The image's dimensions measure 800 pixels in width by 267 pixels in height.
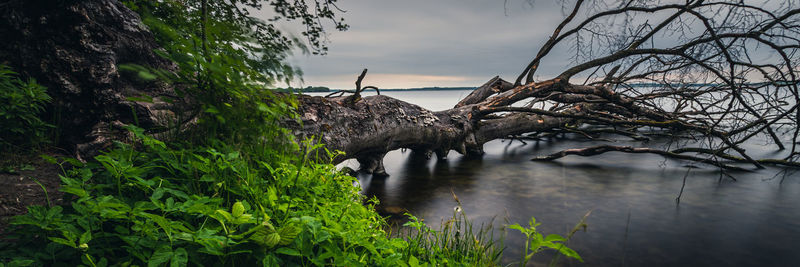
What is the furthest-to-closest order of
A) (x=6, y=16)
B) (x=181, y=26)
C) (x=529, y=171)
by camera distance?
(x=529, y=171) → (x=181, y=26) → (x=6, y=16)

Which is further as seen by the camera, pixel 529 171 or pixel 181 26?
pixel 529 171

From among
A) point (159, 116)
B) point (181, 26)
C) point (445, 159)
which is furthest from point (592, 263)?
point (445, 159)

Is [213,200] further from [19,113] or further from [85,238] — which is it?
[19,113]

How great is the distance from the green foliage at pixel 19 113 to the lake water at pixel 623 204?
328 centimetres

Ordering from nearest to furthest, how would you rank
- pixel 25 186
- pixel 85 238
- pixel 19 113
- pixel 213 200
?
pixel 85 238 < pixel 213 200 < pixel 25 186 < pixel 19 113

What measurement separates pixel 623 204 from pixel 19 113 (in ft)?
20.0

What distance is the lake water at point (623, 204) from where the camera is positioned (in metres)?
3.09

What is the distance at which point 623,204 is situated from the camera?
4.41 metres

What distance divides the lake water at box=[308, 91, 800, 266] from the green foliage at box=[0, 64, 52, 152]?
328 cm

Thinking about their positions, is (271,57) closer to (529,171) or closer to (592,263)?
(592,263)

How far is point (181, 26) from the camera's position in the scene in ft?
8.08

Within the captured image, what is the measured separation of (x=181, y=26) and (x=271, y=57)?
1045 millimetres

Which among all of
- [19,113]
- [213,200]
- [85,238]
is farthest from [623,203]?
[19,113]

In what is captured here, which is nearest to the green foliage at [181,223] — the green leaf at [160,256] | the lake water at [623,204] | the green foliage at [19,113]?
the green leaf at [160,256]
